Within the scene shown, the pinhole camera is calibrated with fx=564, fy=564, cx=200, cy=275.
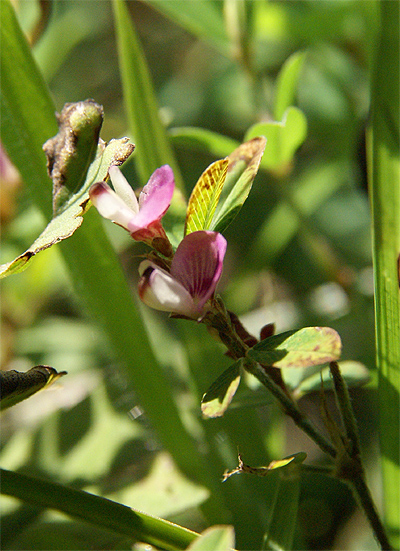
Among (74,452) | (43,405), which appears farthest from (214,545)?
(43,405)

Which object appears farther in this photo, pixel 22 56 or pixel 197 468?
pixel 197 468

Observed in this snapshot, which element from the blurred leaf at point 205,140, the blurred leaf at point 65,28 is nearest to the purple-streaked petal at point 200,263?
the blurred leaf at point 205,140

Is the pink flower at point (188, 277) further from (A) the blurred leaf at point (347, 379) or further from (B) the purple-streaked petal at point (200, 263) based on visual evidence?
(A) the blurred leaf at point (347, 379)

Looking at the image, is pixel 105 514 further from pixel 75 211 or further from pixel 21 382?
pixel 75 211

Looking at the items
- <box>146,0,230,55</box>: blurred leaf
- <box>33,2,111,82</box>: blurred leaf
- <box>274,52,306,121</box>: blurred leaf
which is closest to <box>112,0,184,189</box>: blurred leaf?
<box>274,52,306,121</box>: blurred leaf

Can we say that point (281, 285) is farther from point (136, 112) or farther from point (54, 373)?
point (54, 373)

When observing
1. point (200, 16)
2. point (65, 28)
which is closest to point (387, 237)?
point (200, 16)
